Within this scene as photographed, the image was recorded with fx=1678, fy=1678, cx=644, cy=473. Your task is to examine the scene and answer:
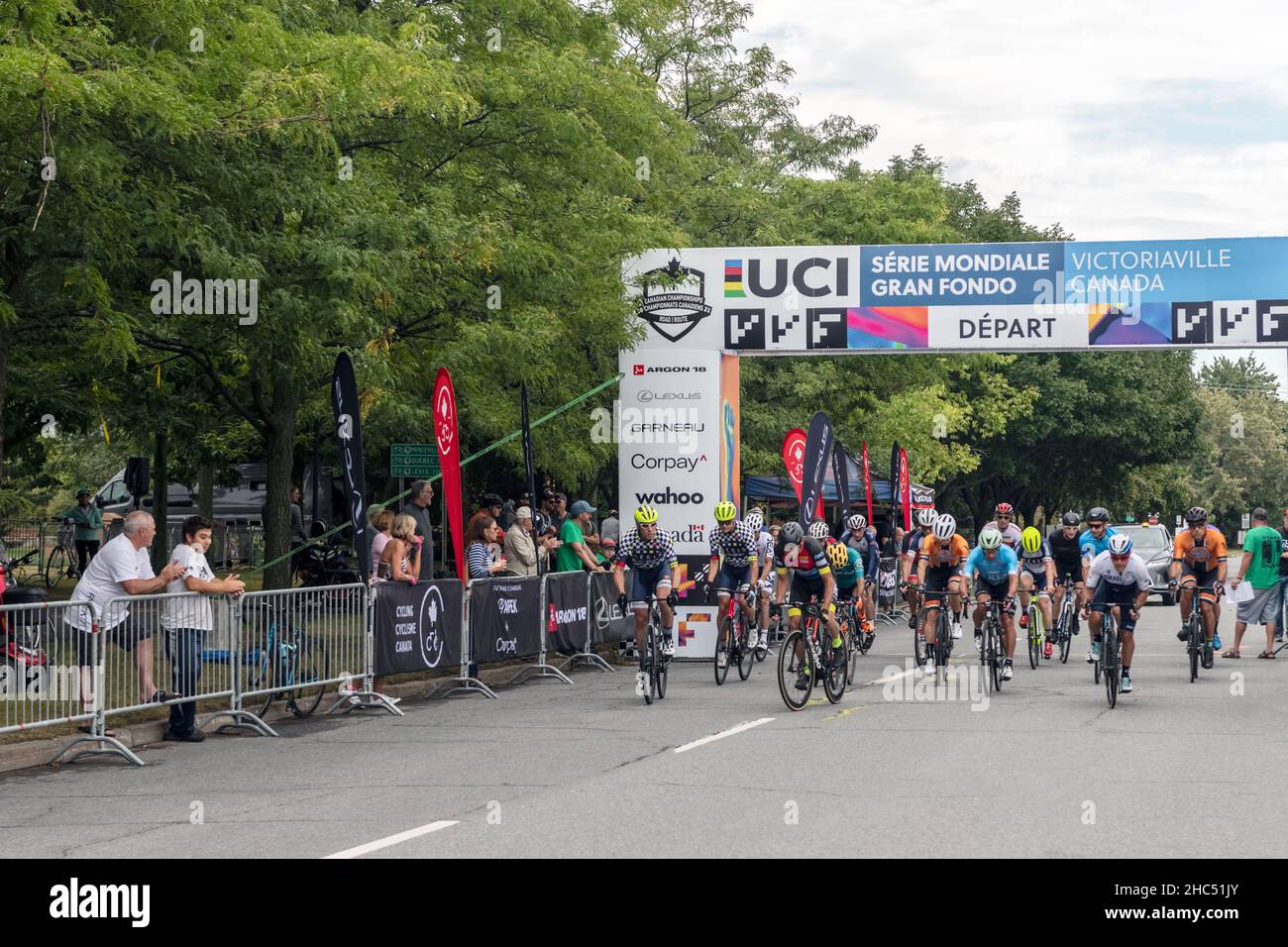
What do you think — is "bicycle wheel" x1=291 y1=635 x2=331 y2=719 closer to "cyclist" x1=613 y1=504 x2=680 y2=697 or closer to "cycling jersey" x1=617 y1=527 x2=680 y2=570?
"cyclist" x1=613 y1=504 x2=680 y2=697

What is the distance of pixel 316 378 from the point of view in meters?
20.0

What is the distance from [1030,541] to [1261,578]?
12.6ft

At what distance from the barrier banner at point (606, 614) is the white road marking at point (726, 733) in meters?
6.50

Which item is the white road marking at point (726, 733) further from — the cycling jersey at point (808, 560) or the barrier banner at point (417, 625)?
the barrier banner at point (417, 625)

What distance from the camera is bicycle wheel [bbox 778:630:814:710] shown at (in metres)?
14.6

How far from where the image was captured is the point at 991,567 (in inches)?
681

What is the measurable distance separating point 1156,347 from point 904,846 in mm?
15138

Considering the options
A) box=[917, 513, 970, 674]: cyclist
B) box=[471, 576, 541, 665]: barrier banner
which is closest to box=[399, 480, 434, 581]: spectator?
box=[471, 576, 541, 665]: barrier banner

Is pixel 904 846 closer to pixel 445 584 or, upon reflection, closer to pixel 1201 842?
pixel 1201 842

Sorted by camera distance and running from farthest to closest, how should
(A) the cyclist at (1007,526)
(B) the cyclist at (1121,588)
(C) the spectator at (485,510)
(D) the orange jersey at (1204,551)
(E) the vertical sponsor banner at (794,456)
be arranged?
(E) the vertical sponsor banner at (794,456) → (A) the cyclist at (1007,526) → (C) the spectator at (485,510) → (D) the orange jersey at (1204,551) → (B) the cyclist at (1121,588)

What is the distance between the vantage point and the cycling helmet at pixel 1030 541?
1918 centimetres

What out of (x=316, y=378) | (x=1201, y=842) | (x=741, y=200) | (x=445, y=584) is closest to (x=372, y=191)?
(x=316, y=378)

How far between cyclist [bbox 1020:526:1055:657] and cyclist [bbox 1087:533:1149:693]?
3552 millimetres

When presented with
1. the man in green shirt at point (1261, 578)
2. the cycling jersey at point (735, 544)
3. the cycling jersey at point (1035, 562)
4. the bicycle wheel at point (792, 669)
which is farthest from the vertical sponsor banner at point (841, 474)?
the bicycle wheel at point (792, 669)
